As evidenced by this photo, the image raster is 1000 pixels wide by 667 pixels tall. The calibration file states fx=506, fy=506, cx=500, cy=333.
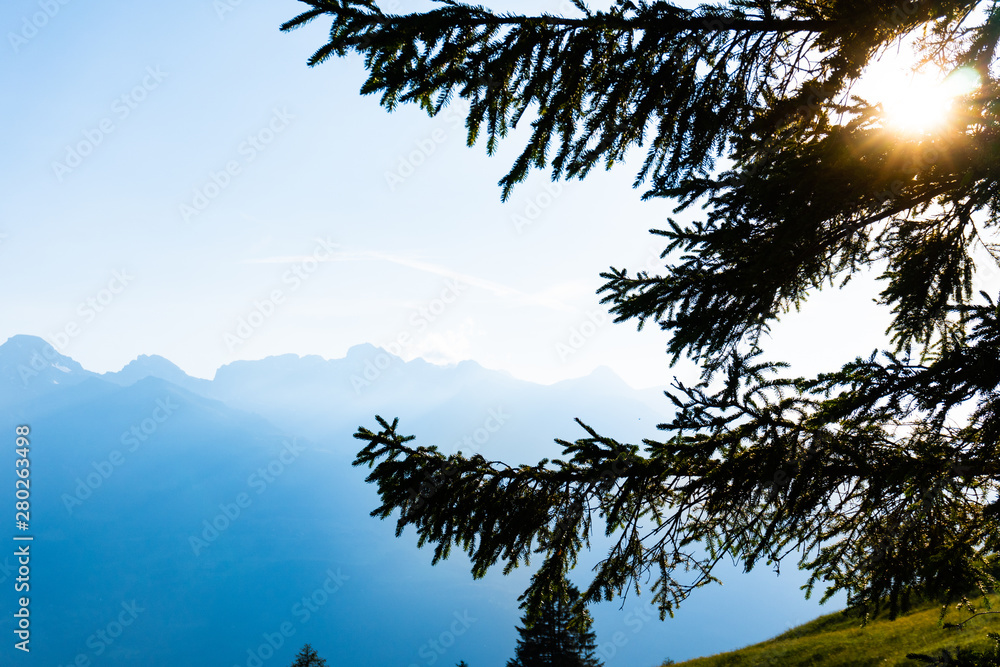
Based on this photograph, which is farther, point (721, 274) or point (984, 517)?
point (721, 274)

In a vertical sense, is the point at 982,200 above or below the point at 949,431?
above

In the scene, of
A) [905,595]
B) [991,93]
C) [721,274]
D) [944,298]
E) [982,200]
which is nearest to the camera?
[991,93]

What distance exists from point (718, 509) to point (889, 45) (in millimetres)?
4148

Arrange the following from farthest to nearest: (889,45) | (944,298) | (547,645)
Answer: (547,645) < (944,298) < (889,45)

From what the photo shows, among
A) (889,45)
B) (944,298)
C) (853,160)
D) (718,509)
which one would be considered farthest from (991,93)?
(718,509)

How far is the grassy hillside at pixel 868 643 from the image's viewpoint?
16.5 m

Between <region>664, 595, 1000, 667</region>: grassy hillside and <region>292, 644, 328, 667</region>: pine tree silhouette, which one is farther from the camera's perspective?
<region>292, 644, 328, 667</region>: pine tree silhouette

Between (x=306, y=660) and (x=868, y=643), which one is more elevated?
(x=868, y=643)

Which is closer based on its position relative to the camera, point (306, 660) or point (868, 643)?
point (868, 643)

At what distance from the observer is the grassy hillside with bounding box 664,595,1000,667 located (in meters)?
16.5

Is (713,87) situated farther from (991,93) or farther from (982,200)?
(982,200)

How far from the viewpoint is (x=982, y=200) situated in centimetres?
382

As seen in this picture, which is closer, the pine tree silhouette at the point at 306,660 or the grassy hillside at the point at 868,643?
the grassy hillside at the point at 868,643

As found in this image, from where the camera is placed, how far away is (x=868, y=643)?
18953 mm
